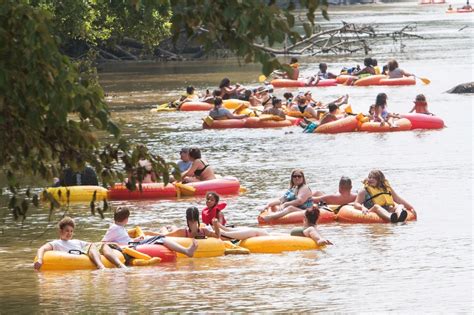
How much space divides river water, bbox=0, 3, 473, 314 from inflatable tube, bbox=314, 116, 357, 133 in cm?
45

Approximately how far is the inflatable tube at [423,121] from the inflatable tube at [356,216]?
12982mm

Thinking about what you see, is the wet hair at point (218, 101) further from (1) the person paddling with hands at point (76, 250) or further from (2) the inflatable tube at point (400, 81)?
(1) the person paddling with hands at point (76, 250)

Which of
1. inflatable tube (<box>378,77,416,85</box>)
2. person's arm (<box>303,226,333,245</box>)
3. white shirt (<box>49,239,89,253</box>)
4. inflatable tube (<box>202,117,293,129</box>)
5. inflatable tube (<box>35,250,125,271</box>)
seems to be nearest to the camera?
inflatable tube (<box>35,250,125,271</box>)

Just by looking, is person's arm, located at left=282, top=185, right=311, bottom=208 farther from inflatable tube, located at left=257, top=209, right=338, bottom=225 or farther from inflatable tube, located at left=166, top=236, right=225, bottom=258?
inflatable tube, located at left=166, top=236, right=225, bottom=258

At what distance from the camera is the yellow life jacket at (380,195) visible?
2023cm

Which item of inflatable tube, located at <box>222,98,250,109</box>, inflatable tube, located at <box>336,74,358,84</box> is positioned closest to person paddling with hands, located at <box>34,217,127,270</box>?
inflatable tube, located at <box>222,98,250,109</box>

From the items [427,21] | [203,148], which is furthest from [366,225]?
[427,21]

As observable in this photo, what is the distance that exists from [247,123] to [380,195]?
15497 millimetres

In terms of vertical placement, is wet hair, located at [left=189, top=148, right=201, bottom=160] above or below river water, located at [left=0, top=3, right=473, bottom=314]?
above

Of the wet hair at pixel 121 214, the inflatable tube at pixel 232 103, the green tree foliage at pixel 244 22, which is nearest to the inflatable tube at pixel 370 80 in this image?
the inflatable tube at pixel 232 103

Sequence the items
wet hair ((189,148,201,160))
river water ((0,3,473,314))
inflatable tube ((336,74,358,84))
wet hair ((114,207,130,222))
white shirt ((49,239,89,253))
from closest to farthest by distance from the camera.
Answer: river water ((0,3,473,314)) < white shirt ((49,239,89,253)) < wet hair ((114,207,130,222)) < wet hair ((189,148,201,160)) < inflatable tube ((336,74,358,84))

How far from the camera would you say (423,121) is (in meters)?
33.4

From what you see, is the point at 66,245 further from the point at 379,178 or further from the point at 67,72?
the point at 67,72

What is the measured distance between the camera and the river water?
1563cm
